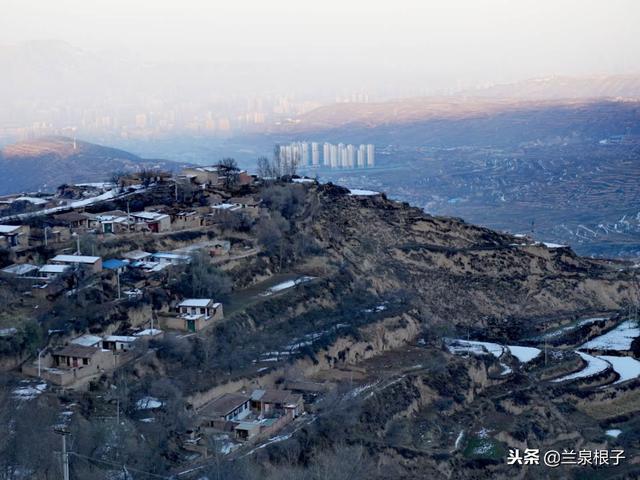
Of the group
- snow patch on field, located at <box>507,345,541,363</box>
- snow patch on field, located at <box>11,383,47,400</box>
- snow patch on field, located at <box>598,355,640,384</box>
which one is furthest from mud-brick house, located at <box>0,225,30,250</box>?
snow patch on field, located at <box>598,355,640,384</box>

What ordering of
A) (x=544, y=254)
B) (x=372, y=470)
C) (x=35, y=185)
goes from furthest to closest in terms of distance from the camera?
(x=35, y=185), (x=544, y=254), (x=372, y=470)

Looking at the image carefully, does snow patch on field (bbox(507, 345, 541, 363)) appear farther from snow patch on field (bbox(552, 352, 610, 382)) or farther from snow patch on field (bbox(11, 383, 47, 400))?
snow patch on field (bbox(11, 383, 47, 400))

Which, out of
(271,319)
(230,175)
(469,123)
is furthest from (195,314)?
(469,123)

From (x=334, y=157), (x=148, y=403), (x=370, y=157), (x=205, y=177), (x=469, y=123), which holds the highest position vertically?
(x=205, y=177)

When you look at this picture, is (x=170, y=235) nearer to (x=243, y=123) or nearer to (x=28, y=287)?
(x=28, y=287)

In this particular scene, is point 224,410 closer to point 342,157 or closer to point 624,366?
point 624,366

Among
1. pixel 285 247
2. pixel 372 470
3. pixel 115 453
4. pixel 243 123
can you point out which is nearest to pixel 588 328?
pixel 285 247

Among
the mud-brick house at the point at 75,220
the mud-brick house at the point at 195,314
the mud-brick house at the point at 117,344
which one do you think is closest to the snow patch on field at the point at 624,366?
the mud-brick house at the point at 195,314
